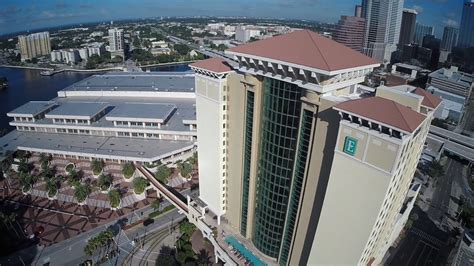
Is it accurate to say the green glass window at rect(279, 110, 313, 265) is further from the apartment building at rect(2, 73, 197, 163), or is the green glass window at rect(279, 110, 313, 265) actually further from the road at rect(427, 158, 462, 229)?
the apartment building at rect(2, 73, 197, 163)

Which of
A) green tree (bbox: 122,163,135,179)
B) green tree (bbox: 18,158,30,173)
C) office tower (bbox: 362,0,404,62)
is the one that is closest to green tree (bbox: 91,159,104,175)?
green tree (bbox: 122,163,135,179)

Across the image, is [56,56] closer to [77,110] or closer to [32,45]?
[32,45]

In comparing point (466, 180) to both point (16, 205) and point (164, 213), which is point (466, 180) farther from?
point (16, 205)

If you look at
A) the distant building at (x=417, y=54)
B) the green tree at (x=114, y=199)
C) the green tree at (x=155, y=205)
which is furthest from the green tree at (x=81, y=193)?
the distant building at (x=417, y=54)

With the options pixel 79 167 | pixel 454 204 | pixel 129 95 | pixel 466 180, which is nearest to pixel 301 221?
pixel 454 204

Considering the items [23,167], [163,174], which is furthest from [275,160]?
[23,167]

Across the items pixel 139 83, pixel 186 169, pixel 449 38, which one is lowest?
pixel 186 169

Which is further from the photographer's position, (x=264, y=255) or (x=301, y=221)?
(x=264, y=255)
